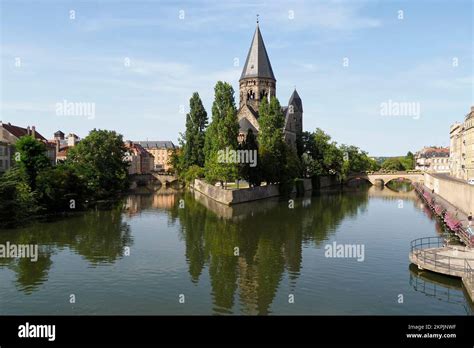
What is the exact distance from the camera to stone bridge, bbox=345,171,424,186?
4013 inches

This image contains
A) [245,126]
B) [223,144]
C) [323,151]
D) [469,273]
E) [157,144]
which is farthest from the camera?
[157,144]

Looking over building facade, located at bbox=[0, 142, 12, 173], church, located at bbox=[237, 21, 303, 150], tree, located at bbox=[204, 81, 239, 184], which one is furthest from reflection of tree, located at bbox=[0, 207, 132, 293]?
church, located at bbox=[237, 21, 303, 150]

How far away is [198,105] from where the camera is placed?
8244cm

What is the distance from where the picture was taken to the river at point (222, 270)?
19.8 meters

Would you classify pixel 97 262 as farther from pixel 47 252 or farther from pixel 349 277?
pixel 349 277

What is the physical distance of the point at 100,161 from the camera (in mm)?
65375

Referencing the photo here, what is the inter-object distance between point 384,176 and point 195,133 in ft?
149
